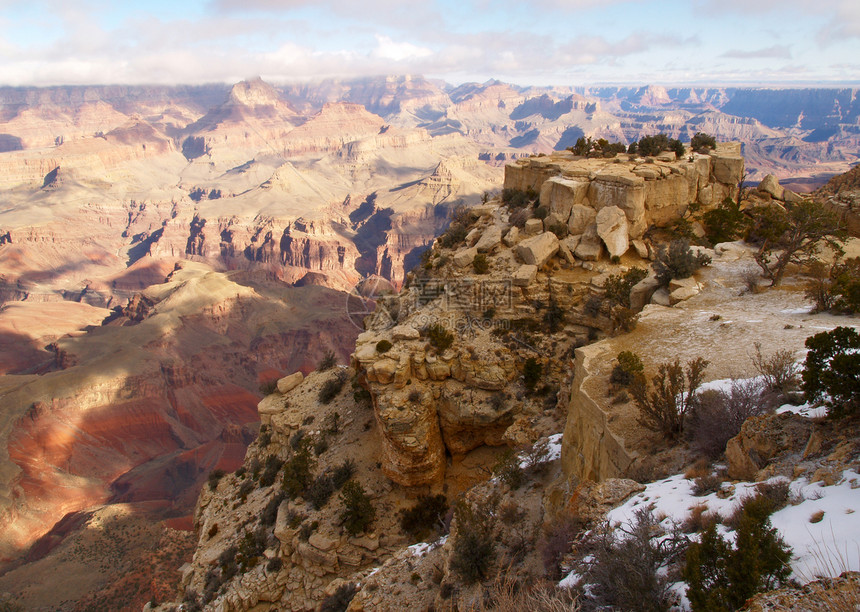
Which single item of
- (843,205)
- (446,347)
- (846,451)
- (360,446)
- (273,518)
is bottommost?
(273,518)

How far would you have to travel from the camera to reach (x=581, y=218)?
22328 mm

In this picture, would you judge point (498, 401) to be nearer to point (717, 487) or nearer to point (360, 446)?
point (360, 446)

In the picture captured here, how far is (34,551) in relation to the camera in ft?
139

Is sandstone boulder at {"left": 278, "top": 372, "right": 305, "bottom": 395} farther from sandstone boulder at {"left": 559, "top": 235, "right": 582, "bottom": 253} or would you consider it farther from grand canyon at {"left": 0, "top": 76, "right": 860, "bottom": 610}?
sandstone boulder at {"left": 559, "top": 235, "right": 582, "bottom": 253}

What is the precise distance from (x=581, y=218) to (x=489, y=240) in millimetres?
4679

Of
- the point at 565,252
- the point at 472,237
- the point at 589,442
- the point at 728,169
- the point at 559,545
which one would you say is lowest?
the point at 589,442

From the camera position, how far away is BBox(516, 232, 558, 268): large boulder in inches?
847

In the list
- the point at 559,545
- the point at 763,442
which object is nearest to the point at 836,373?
the point at 763,442

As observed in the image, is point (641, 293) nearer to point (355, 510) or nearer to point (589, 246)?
point (589, 246)

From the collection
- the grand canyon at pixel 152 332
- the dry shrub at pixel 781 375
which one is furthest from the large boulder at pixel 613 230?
the dry shrub at pixel 781 375

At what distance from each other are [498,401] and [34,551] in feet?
164

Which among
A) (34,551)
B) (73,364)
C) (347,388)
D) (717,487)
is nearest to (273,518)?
(347,388)

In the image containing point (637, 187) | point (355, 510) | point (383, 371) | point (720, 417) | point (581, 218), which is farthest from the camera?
point (581, 218)

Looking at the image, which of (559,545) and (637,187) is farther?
(637,187)
